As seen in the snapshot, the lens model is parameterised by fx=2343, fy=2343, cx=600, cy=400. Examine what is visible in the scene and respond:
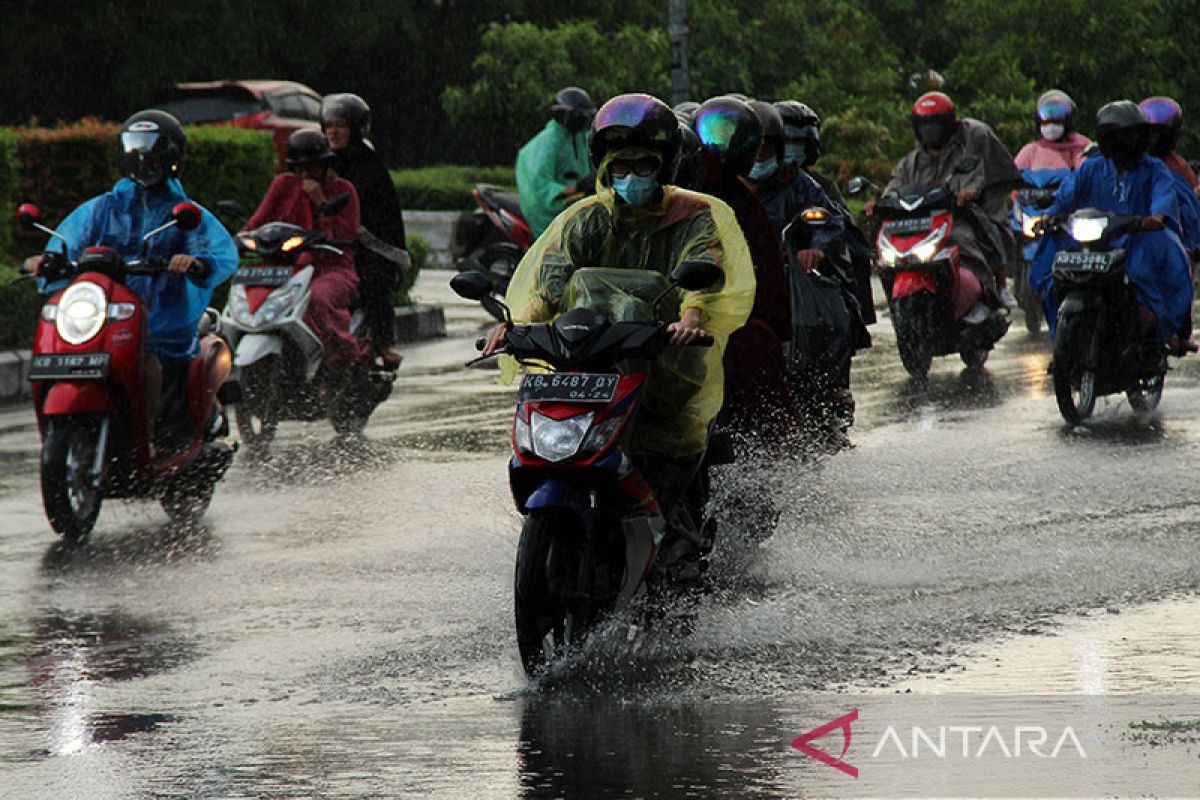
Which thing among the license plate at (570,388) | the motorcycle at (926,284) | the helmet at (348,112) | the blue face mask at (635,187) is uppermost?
the blue face mask at (635,187)

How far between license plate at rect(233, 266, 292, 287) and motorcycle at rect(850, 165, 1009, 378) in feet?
14.5

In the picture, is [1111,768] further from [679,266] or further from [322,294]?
[322,294]

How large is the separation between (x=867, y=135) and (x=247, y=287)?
63.9 ft

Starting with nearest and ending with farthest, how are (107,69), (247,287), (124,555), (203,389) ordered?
(124,555)
(203,389)
(247,287)
(107,69)

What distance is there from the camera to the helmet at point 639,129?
23.1 ft

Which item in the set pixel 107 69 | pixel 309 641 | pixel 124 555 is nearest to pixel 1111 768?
pixel 309 641

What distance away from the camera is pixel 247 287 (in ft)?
40.8

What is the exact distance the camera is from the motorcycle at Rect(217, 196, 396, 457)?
12250 mm

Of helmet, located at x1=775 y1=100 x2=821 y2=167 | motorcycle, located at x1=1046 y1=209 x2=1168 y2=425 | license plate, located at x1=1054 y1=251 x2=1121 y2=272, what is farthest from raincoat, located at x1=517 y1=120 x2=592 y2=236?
helmet, located at x1=775 y1=100 x2=821 y2=167

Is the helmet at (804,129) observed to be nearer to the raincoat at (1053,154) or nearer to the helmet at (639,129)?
the helmet at (639,129)

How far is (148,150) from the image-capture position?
402 inches

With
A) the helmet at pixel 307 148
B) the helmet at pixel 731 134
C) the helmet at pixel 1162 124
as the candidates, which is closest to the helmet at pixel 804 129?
the helmet at pixel 731 134

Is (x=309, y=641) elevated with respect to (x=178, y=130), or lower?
lower

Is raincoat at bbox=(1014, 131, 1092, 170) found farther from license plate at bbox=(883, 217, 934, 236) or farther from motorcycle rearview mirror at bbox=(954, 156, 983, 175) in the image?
license plate at bbox=(883, 217, 934, 236)
